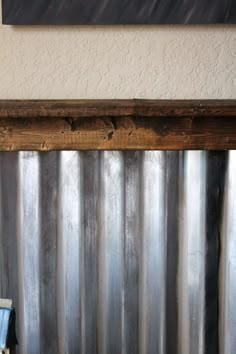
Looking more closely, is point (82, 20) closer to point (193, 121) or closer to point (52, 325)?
point (193, 121)

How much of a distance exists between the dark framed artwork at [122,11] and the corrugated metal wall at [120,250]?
0.41m

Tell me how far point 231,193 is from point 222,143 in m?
0.14

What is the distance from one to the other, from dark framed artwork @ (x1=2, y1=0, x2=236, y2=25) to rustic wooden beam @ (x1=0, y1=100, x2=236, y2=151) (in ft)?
0.89

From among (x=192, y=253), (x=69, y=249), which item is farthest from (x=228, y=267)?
(x=69, y=249)

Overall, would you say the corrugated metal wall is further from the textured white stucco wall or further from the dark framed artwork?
the dark framed artwork

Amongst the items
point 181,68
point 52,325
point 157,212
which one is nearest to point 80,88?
point 181,68

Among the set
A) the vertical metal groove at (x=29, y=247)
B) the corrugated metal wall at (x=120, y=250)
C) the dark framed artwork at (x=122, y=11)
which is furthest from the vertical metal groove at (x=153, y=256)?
the dark framed artwork at (x=122, y=11)

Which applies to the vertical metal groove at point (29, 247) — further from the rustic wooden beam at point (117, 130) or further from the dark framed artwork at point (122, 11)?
the dark framed artwork at point (122, 11)

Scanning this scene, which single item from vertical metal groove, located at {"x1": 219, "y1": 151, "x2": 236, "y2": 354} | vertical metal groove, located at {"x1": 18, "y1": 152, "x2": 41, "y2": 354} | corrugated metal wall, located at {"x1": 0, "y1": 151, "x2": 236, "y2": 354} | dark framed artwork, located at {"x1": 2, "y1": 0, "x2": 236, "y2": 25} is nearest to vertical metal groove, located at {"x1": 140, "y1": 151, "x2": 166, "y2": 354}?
corrugated metal wall, located at {"x1": 0, "y1": 151, "x2": 236, "y2": 354}

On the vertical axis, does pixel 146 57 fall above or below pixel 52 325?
above

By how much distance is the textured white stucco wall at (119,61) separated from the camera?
5.64ft

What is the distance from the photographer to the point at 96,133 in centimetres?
159

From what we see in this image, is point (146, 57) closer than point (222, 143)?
No

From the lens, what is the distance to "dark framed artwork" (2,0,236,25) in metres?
1.69
